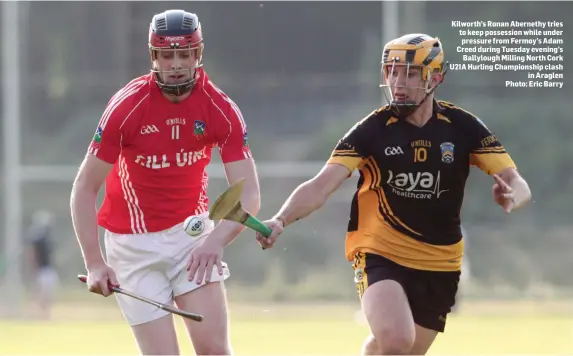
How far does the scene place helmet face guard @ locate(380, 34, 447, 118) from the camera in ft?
18.7

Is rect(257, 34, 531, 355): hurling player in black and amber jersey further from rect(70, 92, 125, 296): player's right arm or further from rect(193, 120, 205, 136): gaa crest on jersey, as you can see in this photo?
rect(70, 92, 125, 296): player's right arm

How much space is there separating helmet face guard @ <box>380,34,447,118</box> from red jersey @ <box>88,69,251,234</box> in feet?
2.51

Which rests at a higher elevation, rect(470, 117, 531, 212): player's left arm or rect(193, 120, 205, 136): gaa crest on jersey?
rect(193, 120, 205, 136): gaa crest on jersey

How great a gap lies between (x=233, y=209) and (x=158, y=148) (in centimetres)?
65

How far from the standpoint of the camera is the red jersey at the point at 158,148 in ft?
17.8

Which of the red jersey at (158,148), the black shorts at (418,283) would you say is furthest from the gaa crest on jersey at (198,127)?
the black shorts at (418,283)

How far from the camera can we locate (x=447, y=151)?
228 inches

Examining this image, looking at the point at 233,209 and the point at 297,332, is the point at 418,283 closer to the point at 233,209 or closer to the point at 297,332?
the point at 233,209

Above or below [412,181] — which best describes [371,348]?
below

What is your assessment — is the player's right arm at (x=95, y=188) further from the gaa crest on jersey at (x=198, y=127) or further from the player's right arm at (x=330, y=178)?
the player's right arm at (x=330, y=178)

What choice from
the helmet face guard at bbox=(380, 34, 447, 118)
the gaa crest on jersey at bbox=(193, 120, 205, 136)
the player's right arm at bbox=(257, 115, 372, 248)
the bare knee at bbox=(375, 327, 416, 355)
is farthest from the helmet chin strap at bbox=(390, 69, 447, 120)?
the bare knee at bbox=(375, 327, 416, 355)

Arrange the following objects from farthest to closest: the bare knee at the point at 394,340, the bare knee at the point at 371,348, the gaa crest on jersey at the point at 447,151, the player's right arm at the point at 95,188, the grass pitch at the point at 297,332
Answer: the grass pitch at the point at 297,332 < the gaa crest on jersey at the point at 447,151 < the bare knee at the point at 371,348 < the bare knee at the point at 394,340 < the player's right arm at the point at 95,188

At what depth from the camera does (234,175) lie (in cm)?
553

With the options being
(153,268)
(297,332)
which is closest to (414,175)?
(153,268)
